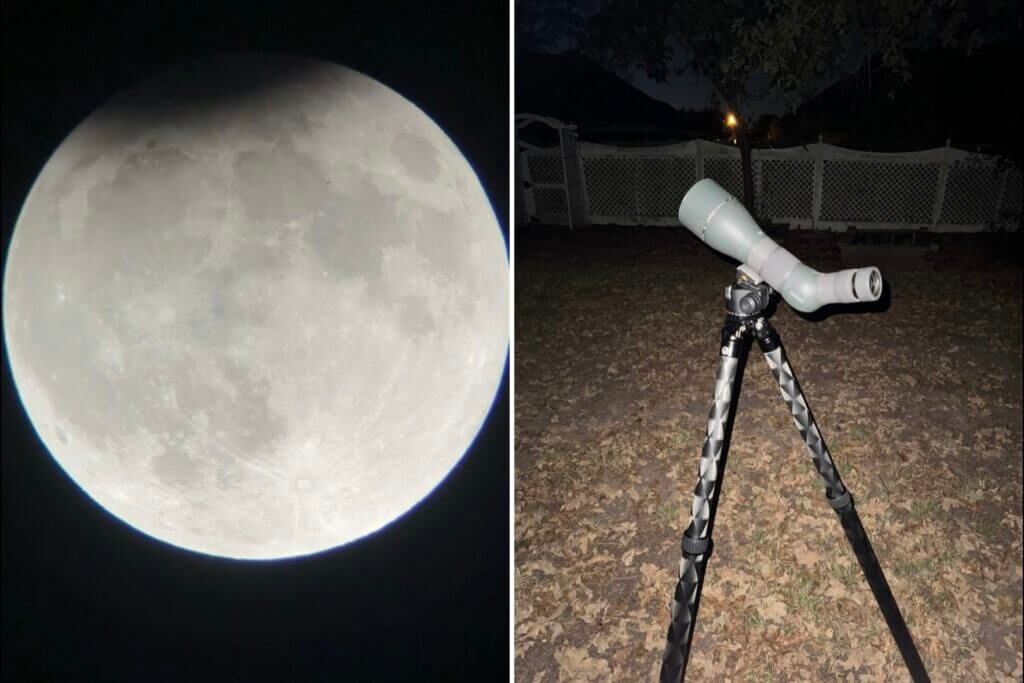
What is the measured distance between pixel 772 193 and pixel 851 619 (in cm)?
1149

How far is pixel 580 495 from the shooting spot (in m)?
4.71

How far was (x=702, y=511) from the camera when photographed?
7.86 ft

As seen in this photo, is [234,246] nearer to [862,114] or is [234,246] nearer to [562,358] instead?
[562,358]

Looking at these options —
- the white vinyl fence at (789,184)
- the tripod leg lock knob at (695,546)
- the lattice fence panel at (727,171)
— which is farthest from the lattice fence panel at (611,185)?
the tripod leg lock knob at (695,546)

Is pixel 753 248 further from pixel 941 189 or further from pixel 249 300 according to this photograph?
pixel 941 189

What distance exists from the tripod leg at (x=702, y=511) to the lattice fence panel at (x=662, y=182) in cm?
1199

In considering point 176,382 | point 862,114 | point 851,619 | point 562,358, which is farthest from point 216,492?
point 862,114

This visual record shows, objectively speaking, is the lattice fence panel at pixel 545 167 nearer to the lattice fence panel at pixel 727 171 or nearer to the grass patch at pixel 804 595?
the lattice fence panel at pixel 727 171

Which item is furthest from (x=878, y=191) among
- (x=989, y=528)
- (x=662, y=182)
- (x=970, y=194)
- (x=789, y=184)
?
(x=989, y=528)

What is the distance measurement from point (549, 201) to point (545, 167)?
76 centimetres

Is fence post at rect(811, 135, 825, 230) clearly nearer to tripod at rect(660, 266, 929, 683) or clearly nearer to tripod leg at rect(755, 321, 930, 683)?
tripod leg at rect(755, 321, 930, 683)

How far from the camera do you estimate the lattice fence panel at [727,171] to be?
1351cm

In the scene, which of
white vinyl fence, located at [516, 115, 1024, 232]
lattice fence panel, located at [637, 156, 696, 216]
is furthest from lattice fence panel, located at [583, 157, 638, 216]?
lattice fence panel, located at [637, 156, 696, 216]

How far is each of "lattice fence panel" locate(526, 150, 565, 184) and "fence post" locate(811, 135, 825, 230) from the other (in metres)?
5.18
